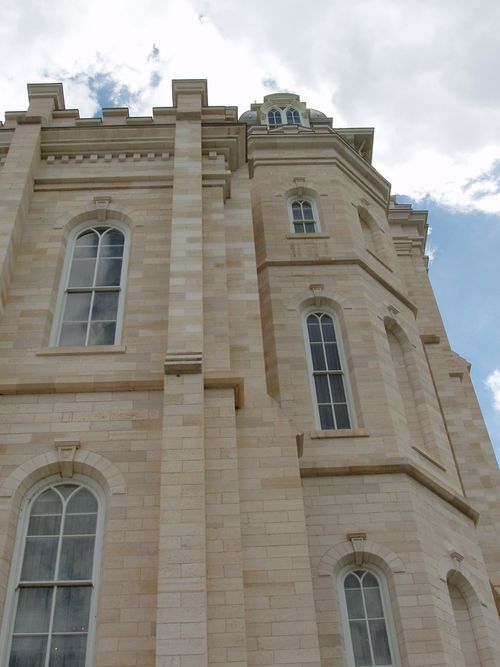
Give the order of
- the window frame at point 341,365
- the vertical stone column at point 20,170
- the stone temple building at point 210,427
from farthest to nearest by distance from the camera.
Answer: the window frame at point 341,365 < the vertical stone column at point 20,170 < the stone temple building at point 210,427

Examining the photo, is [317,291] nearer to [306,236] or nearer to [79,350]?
[306,236]

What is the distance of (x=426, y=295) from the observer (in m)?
23.4

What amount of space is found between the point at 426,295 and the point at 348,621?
42.8ft

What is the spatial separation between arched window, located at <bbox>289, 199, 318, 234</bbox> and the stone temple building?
0.09 meters

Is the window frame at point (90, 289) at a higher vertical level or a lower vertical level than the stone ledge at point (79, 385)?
higher

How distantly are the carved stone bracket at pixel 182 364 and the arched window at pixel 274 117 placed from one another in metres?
15.2

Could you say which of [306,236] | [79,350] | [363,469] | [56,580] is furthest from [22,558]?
[306,236]

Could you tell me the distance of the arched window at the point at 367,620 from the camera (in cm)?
1173

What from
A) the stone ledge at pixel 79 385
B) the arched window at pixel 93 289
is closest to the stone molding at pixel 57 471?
the stone ledge at pixel 79 385

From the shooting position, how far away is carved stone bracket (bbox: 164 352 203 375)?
38.9ft

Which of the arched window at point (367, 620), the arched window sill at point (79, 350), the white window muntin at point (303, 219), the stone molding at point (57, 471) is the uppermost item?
the white window muntin at point (303, 219)

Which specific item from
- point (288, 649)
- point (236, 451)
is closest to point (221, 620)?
point (288, 649)

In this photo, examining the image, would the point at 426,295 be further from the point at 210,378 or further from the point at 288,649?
the point at 288,649

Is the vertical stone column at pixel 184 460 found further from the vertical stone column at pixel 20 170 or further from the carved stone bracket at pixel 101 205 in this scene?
the vertical stone column at pixel 20 170
